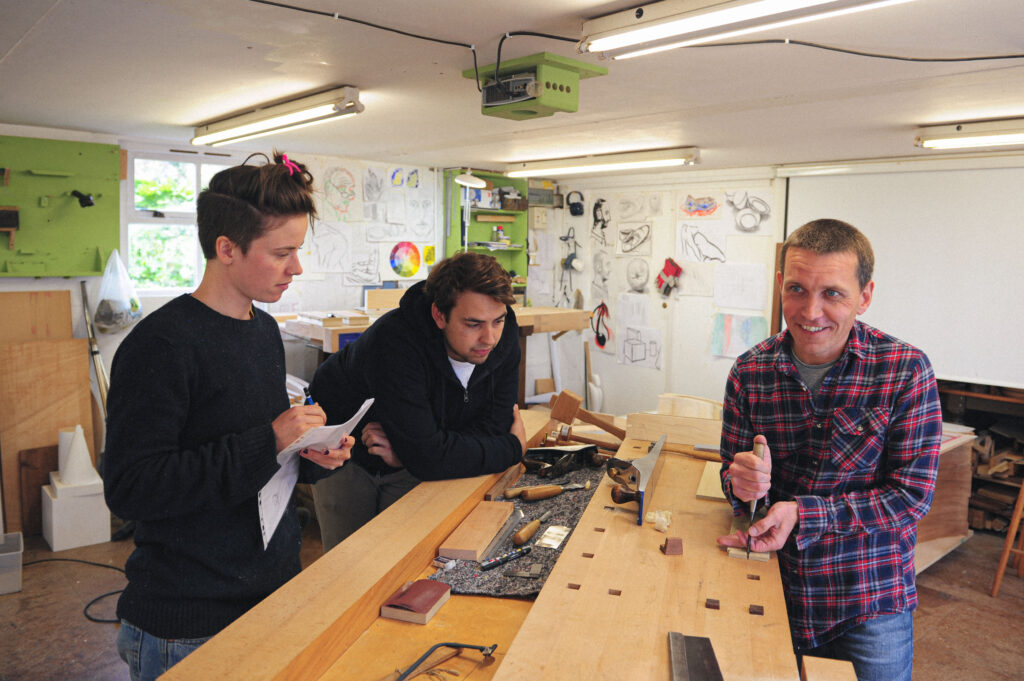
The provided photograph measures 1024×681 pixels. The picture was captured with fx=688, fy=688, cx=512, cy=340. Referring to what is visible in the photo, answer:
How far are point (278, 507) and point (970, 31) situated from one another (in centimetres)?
279

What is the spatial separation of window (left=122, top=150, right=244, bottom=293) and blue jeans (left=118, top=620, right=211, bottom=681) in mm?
4855

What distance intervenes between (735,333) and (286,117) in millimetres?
4770

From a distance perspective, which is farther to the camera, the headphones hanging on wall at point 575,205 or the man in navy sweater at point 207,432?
the headphones hanging on wall at point 575,205

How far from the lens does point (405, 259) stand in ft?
23.5

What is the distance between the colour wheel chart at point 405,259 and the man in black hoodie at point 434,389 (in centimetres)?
473

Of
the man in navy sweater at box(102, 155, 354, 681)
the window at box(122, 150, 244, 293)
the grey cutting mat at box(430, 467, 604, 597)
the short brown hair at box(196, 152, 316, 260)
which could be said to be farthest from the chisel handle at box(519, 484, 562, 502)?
the window at box(122, 150, 244, 293)

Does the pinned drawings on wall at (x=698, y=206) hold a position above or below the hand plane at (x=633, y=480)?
above

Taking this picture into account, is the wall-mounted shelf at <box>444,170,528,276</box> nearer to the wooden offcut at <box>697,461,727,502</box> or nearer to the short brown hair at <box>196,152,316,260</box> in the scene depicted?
the wooden offcut at <box>697,461,727,502</box>

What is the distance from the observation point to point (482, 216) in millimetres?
7629

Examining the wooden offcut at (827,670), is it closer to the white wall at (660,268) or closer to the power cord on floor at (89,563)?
the power cord on floor at (89,563)

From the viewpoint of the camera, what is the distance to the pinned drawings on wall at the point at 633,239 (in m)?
7.54

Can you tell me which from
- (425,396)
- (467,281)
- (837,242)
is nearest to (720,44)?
(837,242)

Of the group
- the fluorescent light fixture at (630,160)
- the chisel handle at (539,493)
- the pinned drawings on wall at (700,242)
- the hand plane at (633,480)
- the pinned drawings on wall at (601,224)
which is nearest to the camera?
the hand plane at (633,480)

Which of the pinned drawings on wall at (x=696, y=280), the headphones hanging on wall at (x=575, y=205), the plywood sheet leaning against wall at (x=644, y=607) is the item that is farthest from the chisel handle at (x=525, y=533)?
the headphones hanging on wall at (x=575, y=205)
